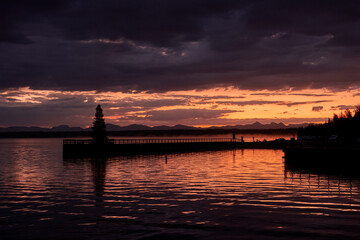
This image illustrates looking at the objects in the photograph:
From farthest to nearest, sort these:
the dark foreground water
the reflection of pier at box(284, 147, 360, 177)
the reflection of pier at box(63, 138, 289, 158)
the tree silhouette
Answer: the tree silhouette, the reflection of pier at box(63, 138, 289, 158), the reflection of pier at box(284, 147, 360, 177), the dark foreground water

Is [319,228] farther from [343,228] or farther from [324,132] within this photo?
[324,132]

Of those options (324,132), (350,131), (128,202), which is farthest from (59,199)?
(324,132)

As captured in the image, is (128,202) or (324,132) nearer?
(128,202)

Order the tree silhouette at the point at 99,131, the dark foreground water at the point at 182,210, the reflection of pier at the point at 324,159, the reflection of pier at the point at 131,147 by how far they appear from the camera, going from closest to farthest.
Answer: the dark foreground water at the point at 182,210, the reflection of pier at the point at 324,159, the reflection of pier at the point at 131,147, the tree silhouette at the point at 99,131

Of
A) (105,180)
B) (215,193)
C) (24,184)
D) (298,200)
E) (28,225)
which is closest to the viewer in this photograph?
(28,225)

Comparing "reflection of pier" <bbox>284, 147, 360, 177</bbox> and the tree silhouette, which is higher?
the tree silhouette

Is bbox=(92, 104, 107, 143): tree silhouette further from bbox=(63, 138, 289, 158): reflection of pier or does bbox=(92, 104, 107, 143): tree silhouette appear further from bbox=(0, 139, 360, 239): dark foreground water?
bbox=(0, 139, 360, 239): dark foreground water

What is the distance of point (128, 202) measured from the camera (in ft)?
84.8

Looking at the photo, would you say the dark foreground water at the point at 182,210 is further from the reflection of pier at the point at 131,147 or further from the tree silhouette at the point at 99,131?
the tree silhouette at the point at 99,131

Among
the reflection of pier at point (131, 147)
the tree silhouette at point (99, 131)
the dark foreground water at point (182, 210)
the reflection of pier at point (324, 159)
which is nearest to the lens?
the dark foreground water at point (182, 210)

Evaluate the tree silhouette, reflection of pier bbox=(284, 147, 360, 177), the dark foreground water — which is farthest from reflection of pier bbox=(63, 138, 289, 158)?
the dark foreground water

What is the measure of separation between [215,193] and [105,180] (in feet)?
48.6

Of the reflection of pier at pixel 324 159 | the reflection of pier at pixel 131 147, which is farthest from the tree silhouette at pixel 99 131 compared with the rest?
the reflection of pier at pixel 324 159

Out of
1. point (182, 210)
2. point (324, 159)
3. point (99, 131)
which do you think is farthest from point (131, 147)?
point (182, 210)
